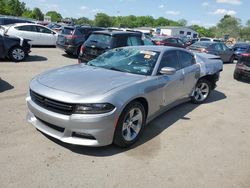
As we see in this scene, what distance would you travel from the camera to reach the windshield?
4.84m

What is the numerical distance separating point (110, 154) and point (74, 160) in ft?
1.81

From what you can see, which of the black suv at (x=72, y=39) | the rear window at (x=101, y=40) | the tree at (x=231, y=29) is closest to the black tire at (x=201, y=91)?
the rear window at (x=101, y=40)

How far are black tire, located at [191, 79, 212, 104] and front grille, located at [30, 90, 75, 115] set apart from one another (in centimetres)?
408

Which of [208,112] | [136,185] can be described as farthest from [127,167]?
[208,112]

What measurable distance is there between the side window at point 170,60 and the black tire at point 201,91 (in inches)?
54.5

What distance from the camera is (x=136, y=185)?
10.8 ft

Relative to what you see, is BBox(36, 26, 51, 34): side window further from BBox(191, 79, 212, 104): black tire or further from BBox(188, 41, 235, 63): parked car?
BBox(191, 79, 212, 104): black tire

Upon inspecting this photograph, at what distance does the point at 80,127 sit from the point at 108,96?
Result: 567 mm

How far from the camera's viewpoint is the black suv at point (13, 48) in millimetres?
10390

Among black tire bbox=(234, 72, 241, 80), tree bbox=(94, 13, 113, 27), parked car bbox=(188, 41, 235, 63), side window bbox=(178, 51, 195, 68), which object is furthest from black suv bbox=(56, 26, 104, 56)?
tree bbox=(94, 13, 113, 27)

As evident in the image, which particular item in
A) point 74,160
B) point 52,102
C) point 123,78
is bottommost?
point 74,160

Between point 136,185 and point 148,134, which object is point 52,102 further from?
point 148,134

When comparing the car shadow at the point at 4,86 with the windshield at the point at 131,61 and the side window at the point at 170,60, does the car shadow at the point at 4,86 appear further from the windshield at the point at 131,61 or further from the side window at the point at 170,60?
the side window at the point at 170,60

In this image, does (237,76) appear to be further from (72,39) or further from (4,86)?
(4,86)
